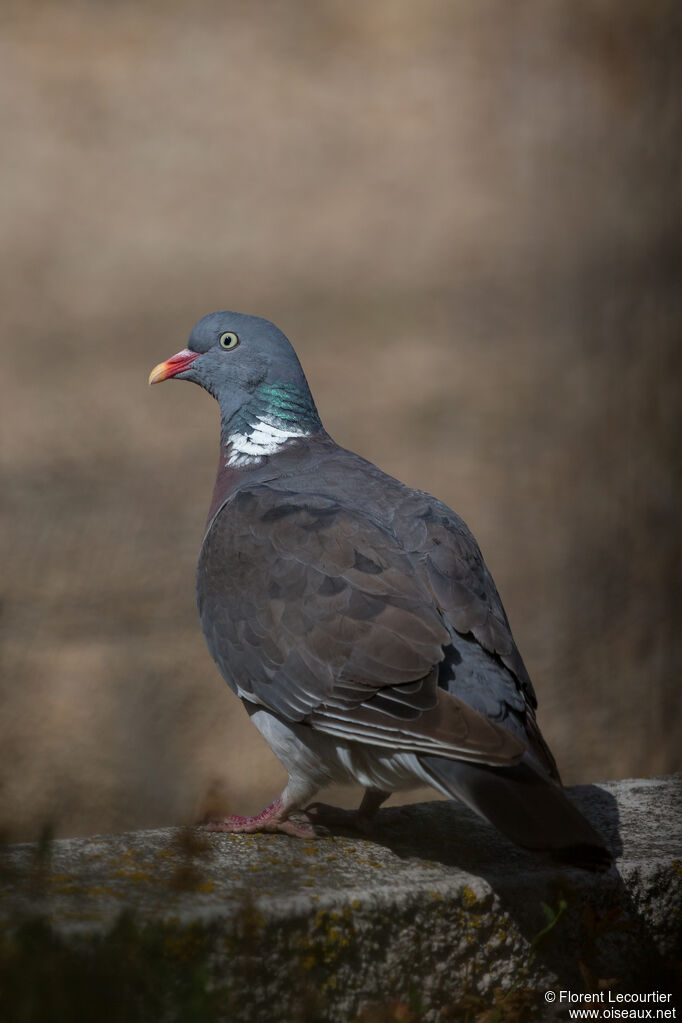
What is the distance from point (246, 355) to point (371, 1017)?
2098mm

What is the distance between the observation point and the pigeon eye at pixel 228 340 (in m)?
3.54

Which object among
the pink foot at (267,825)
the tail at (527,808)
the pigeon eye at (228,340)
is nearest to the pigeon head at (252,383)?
the pigeon eye at (228,340)

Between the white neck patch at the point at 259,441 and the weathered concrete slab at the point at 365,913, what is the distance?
1184mm

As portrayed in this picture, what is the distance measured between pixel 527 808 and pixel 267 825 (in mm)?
900

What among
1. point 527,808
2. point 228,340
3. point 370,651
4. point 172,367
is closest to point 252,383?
point 228,340

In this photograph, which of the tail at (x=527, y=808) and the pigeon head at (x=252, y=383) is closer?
the tail at (x=527, y=808)

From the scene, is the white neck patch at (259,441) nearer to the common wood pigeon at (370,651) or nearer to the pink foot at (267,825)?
the common wood pigeon at (370,651)

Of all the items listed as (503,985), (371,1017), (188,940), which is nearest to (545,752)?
(503,985)

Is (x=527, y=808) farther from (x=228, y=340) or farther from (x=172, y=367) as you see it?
(x=172, y=367)

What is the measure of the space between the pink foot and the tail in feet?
1.93

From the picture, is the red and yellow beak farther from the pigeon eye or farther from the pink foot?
the pink foot

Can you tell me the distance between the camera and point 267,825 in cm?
279

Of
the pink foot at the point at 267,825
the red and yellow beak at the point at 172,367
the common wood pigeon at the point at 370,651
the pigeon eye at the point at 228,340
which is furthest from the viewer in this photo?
the red and yellow beak at the point at 172,367

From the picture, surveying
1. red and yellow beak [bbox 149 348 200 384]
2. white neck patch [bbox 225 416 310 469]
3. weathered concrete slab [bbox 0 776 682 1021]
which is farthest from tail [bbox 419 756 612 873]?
red and yellow beak [bbox 149 348 200 384]
